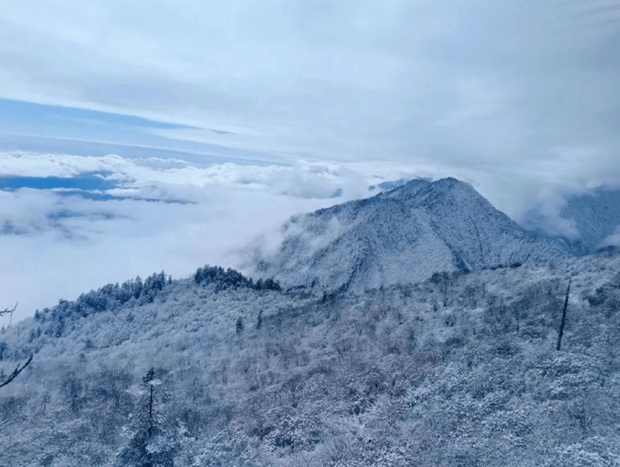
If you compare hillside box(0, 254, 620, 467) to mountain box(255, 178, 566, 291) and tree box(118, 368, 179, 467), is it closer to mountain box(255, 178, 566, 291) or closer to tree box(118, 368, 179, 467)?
tree box(118, 368, 179, 467)

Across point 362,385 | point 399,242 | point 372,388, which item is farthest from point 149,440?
point 399,242

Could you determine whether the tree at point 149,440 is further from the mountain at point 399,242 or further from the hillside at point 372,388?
the mountain at point 399,242

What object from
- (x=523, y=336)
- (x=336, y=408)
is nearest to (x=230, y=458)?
(x=336, y=408)

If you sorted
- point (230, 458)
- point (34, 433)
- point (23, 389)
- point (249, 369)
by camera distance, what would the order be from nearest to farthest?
point (230, 458)
point (34, 433)
point (249, 369)
point (23, 389)

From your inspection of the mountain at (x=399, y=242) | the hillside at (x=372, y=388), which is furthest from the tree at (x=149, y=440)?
the mountain at (x=399, y=242)

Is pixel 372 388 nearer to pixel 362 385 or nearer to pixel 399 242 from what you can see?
pixel 362 385

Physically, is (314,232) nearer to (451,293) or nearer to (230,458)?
(451,293)

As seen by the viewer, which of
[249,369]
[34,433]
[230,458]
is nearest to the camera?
[230,458]
